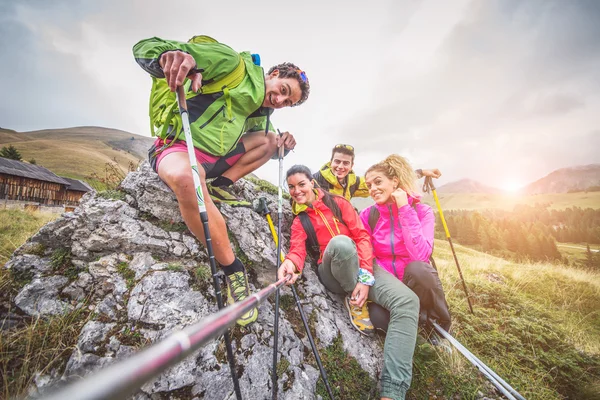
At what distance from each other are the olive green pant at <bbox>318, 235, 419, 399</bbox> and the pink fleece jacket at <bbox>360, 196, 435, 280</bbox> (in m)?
0.32

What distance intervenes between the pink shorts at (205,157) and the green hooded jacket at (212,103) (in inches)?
3.9

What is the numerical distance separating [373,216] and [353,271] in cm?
134

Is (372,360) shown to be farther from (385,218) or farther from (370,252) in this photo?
(385,218)

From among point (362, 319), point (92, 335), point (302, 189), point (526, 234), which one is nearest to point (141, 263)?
point (92, 335)

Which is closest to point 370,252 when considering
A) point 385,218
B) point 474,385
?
point 385,218

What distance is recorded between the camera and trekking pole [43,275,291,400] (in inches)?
18.7

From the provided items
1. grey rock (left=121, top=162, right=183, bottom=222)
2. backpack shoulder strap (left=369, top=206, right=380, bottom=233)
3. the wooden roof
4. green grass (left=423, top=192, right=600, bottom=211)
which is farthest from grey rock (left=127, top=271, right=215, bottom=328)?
green grass (left=423, top=192, right=600, bottom=211)

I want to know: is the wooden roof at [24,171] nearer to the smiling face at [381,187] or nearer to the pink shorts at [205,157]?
the pink shorts at [205,157]

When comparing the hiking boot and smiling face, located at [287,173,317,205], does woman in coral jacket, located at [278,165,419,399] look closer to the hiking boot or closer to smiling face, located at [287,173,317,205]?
smiling face, located at [287,173,317,205]

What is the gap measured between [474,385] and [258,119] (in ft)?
16.1

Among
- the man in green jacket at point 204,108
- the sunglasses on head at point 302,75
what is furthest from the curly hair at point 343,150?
the man in green jacket at point 204,108

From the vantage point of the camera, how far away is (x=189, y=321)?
268cm

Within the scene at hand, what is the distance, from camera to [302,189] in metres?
Result: 4.05

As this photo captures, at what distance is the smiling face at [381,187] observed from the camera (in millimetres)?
4098
